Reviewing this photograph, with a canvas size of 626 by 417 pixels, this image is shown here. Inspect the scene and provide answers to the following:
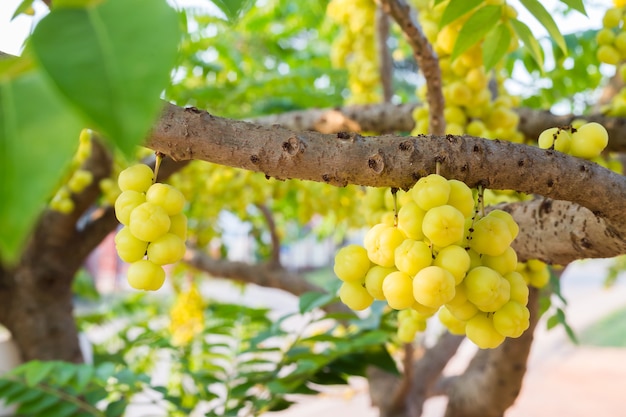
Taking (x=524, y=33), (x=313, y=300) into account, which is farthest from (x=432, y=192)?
(x=313, y=300)

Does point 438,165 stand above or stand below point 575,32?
below

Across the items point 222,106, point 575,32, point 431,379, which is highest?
point 222,106

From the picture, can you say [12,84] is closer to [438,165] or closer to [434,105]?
[438,165]

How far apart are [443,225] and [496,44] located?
1.36ft

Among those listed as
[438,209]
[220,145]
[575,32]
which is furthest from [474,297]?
[575,32]

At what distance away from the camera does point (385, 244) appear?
1.60 ft

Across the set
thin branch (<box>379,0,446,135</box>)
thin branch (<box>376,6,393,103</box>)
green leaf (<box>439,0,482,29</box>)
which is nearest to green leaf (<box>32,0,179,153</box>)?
green leaf (<box>439,0,482,29</box>)

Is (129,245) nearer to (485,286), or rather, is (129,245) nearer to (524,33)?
(485,286)

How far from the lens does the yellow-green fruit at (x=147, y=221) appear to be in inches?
18.4

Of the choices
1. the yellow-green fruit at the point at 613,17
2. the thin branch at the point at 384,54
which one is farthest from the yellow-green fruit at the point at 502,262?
the thin branch at the point at 384,54

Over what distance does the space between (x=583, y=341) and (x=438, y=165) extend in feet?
18.6

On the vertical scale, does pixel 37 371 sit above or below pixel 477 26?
below

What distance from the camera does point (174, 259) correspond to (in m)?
0.48

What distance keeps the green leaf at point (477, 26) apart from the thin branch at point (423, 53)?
98mm
